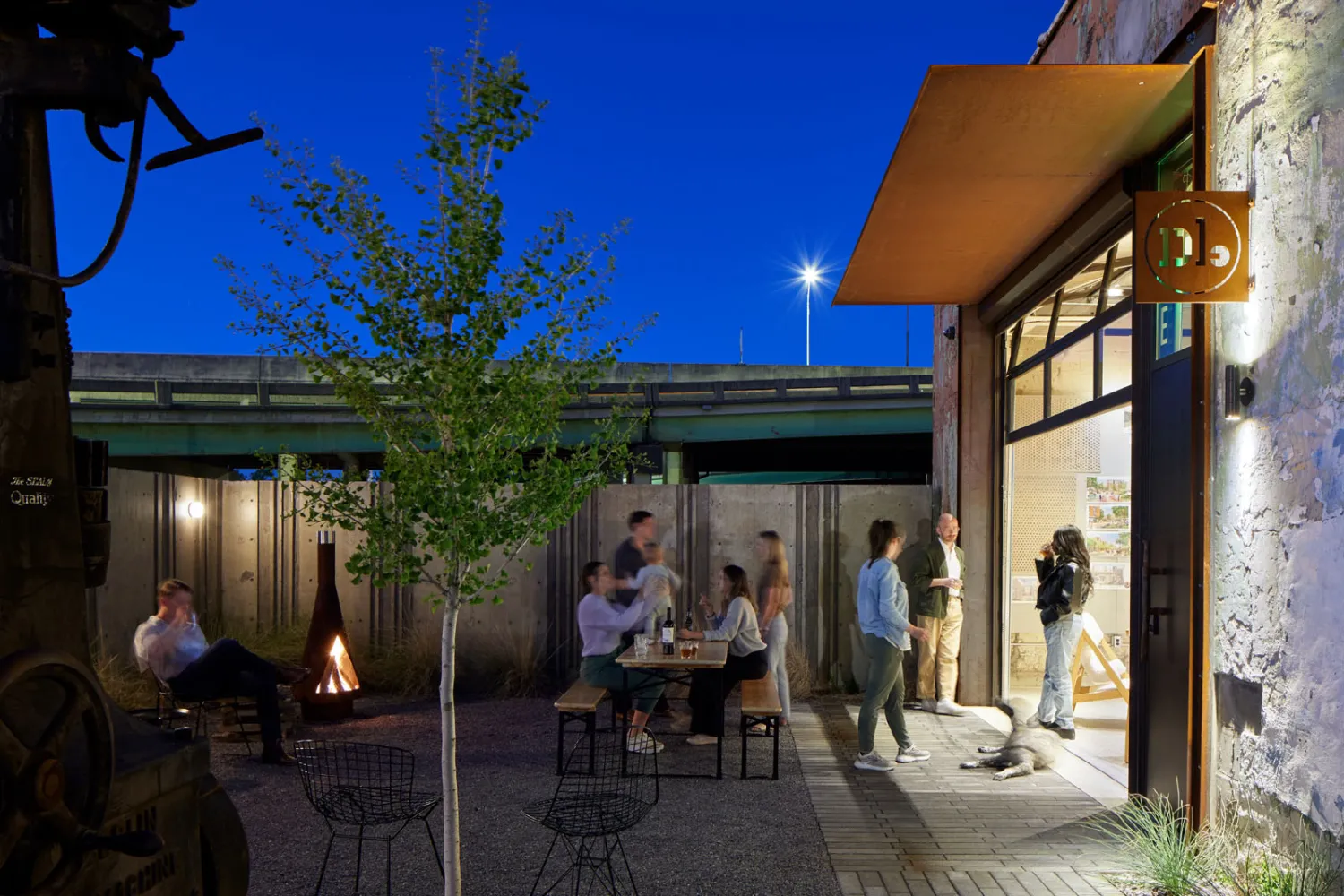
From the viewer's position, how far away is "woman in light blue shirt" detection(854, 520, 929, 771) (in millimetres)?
7117

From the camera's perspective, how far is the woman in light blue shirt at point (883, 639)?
7117 mm

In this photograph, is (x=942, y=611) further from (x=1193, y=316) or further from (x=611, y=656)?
(x=1193, y=316)

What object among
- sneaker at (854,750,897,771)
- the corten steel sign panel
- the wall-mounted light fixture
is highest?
the corten steel sign panel

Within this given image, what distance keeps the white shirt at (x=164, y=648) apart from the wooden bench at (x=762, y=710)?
414cm

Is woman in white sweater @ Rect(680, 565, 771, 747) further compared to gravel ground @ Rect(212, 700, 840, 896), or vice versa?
woman in white sweater @ Rect(680, 565, 771, 747)

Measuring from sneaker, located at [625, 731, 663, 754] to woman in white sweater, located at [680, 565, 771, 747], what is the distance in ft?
1.78

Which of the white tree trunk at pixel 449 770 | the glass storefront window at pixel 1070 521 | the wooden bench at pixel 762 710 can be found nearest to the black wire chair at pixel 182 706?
the white tree trunk at pixel 449 770

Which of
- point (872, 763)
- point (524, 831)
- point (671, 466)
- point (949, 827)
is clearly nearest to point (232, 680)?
point (524, 831)

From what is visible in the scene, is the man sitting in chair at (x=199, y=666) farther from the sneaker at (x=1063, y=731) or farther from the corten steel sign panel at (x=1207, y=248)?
the corten steel sign panel at (x=1207, y=248)

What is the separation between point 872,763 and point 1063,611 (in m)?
2.26

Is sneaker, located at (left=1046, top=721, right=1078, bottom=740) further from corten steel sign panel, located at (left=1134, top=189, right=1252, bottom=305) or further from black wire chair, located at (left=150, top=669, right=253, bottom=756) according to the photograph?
black wire chair, located at (left=150, top=669, right=253, bottom=756)

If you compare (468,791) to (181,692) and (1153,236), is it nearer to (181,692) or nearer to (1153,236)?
(181,692)

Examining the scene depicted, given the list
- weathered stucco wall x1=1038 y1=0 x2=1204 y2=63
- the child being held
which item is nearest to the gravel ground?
the child being held

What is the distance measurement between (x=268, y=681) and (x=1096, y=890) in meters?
5.78
